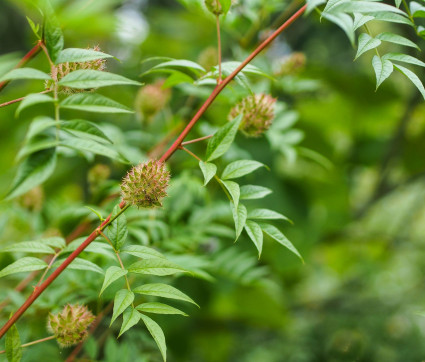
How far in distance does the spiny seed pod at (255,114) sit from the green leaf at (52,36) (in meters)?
0.34

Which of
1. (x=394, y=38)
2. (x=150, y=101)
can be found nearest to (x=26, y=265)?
(x=394, y=38)

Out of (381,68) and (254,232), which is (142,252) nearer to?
(254,232)

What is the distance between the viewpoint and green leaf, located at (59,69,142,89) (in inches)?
21.5

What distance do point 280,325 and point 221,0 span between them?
2067 mm

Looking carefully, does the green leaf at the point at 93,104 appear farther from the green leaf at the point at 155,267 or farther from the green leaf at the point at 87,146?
the green leaf at the point at 155,267

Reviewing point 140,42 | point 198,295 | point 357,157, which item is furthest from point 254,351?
point 140,42

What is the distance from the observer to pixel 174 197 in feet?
4.55

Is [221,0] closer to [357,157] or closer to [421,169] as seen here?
[357,157]

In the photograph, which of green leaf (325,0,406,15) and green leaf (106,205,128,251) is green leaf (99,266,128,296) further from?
green leaf (325,0,406,15)

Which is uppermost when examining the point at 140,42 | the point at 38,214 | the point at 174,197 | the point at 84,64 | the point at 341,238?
the point at 84,64

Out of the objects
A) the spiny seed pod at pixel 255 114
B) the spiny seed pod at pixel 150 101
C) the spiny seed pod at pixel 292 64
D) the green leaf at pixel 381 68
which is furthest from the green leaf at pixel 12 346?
the spiny seed pod at pixel 292 64

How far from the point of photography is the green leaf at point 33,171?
0.53 metres

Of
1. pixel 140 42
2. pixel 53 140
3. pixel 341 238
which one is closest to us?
pixel 53 140

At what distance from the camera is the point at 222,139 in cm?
66
